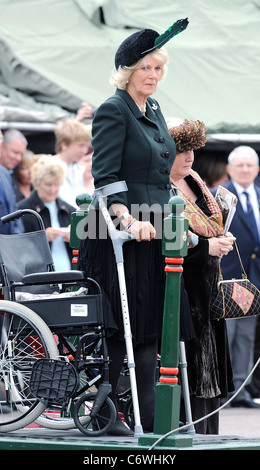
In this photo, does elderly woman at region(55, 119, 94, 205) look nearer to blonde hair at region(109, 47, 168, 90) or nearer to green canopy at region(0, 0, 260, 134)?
green canopy at region(0, 0, 260, 134)

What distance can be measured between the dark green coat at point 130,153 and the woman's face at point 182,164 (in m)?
0.77

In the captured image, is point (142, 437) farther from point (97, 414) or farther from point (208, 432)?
point (208, 432)

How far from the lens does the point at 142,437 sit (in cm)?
571

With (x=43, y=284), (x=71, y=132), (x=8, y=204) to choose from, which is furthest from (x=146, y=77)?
(x=71, y=132)

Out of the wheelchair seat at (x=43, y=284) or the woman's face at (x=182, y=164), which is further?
the woman's face at (x=182, y=164)

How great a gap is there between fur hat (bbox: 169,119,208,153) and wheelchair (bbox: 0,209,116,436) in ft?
3.60

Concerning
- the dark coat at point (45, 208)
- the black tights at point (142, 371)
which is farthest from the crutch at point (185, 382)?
the dark coat at point (45, 208)

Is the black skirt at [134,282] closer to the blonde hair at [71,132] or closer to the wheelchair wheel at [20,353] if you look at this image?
the wheelchair wheel at [20,353]

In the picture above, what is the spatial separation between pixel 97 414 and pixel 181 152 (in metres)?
1.72

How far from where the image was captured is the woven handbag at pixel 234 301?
7176 mm

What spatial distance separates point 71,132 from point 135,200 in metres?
4.73

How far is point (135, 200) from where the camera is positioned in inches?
247

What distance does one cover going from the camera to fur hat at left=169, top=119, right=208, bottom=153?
710cm
